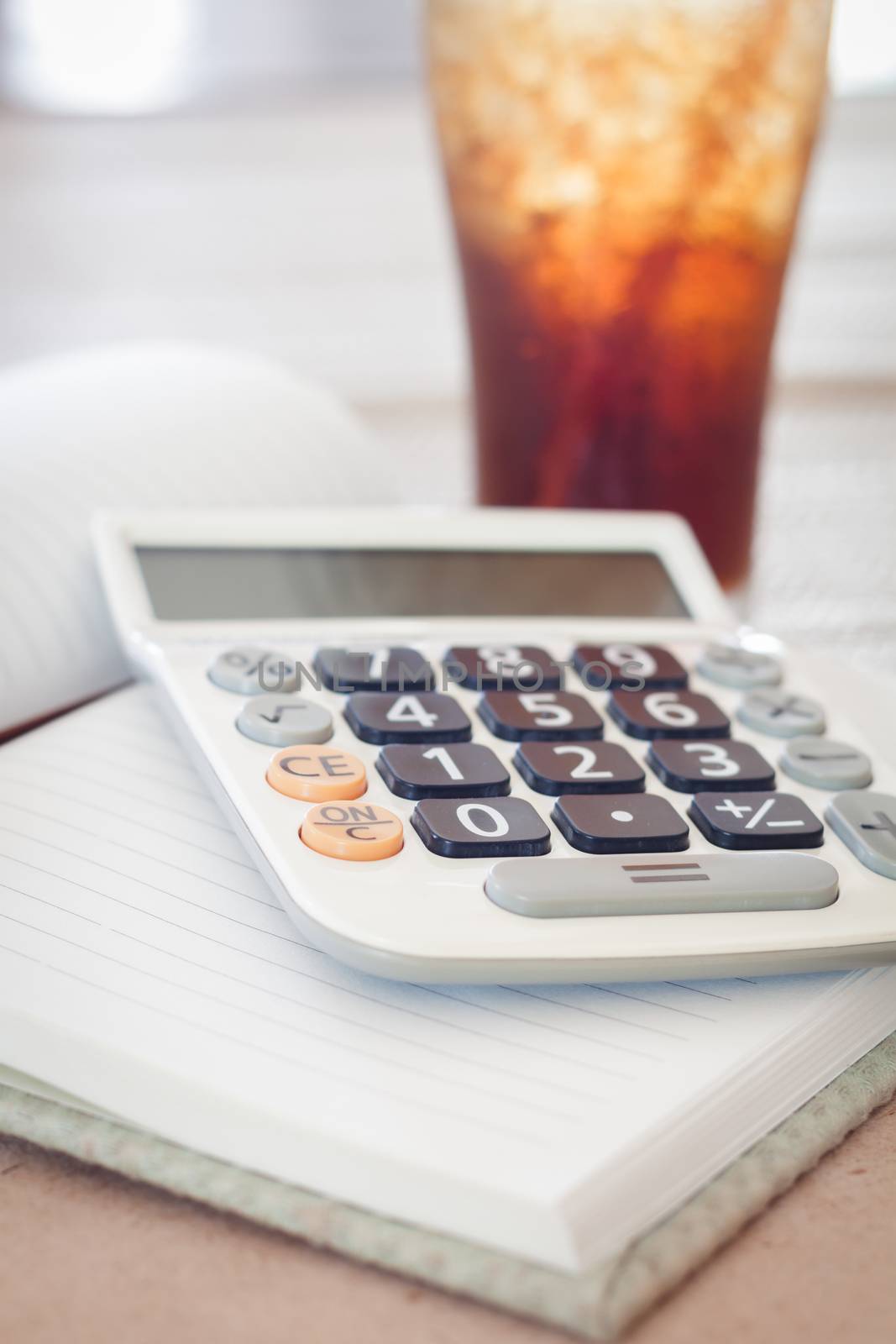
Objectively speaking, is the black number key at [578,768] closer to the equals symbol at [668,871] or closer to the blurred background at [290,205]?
the equals symbol at [668,871]

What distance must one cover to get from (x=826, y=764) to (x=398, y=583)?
0.11 m

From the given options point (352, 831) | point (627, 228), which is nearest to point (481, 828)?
point (352, 831)

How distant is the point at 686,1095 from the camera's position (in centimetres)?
17

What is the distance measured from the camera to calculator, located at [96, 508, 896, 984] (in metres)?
0.19

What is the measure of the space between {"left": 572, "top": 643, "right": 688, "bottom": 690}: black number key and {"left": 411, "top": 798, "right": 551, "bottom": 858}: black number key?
0.07 metres

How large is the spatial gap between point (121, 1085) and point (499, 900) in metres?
0.06

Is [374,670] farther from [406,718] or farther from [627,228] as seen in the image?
[627,228]

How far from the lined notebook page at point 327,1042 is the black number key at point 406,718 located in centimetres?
4

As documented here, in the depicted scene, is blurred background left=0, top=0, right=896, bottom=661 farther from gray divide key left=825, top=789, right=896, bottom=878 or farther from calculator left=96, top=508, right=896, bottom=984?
gray divide key left=825, top=789, right=896, bottom=878

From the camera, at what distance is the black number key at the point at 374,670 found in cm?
26

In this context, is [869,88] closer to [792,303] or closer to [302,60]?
[792,303]

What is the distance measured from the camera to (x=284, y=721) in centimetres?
24

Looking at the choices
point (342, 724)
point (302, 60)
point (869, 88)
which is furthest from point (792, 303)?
point (342, 724)

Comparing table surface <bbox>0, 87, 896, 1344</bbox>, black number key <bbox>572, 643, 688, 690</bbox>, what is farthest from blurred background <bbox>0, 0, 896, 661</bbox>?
black number key <bbox>572, 643, 688, 690</bbox>
